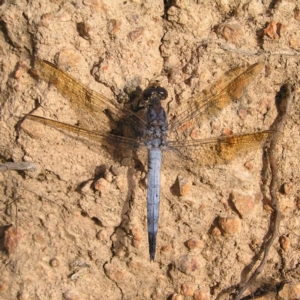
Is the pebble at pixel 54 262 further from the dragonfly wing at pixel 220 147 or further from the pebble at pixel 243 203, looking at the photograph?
the pebble at pixel 243 203

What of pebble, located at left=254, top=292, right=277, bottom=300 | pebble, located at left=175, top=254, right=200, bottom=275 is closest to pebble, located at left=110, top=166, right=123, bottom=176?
pebble, located at left=175, top=254, right=200, bottom=275

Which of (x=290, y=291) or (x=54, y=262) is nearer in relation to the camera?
(x=290, y=291)

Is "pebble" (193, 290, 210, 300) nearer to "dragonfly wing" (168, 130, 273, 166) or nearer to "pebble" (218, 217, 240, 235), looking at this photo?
"pebble" (218, 217, 240, 235)

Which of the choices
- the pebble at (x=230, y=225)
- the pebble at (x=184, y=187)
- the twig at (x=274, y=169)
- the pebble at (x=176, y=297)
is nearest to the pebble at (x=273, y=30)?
the twig at (x=274, y=169)

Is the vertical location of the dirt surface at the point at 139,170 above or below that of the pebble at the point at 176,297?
above

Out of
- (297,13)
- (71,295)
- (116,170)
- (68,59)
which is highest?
(297,13)

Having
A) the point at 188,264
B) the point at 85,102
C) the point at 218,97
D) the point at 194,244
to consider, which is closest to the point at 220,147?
the point at 218,97

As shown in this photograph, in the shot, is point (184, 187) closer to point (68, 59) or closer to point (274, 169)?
point (274, 169)
